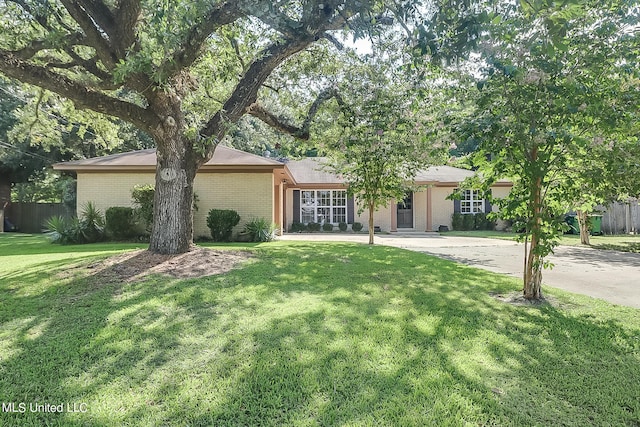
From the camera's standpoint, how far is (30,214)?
20.8m

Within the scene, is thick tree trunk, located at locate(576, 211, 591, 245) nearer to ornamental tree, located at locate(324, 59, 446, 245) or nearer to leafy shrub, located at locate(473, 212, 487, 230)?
ornamental tree, located at locate(324, 59, 446, 245)

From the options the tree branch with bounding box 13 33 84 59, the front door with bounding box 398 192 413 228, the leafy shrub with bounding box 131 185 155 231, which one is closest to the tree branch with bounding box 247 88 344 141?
the tree branch with bounding box 13 33 84 59

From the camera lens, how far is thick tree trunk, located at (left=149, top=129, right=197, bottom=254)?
23.6 ft

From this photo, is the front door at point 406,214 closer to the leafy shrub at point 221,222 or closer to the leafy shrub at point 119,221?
the leafy shrub at point 221,222

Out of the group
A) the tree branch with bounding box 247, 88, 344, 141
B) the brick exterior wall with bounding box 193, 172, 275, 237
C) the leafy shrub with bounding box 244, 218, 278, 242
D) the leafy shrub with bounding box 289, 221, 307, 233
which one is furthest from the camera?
the leafy shrub with bounding box 289, 221, 307, 233

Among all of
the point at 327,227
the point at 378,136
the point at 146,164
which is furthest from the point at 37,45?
the point at 327,227

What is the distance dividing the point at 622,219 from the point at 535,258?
18.4 metres

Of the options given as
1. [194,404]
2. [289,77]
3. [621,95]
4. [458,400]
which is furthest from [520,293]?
[289,77]

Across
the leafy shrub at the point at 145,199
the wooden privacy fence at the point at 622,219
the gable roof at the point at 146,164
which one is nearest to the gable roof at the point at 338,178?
the wooden privacy fence at the point at 622,219

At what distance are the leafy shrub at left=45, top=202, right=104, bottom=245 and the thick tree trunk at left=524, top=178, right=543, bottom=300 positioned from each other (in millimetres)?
12758

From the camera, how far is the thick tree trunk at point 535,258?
463 cm

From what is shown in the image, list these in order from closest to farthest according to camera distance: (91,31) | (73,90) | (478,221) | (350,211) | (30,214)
Answer: 1. (91,31)
2. (73,90)
3. (350,211)
4. (478,221)
5. (30,214)

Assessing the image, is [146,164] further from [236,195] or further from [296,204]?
[296,204]

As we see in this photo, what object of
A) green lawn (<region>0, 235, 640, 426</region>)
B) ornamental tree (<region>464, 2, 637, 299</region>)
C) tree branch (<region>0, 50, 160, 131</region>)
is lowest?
green lawn (<region>0, 235, 640, 426</region>)
